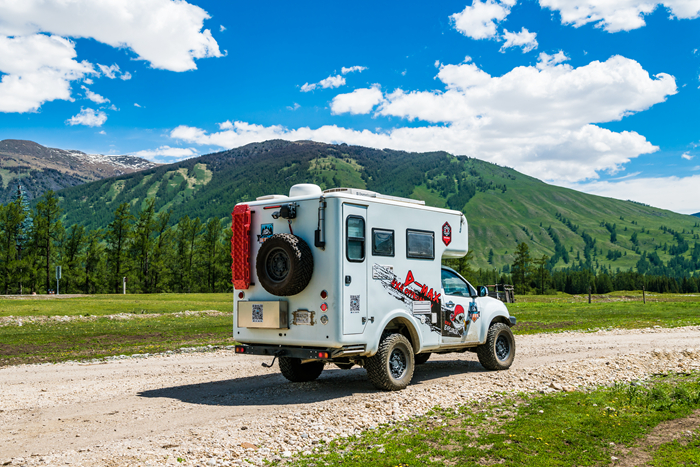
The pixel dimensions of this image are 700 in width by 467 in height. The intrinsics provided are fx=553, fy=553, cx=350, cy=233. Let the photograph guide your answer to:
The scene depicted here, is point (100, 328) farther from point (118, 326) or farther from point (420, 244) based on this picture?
point (420, 244)

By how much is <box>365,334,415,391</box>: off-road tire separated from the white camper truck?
0.02m

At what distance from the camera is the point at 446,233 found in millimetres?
13133

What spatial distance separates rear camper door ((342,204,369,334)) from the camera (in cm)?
1039

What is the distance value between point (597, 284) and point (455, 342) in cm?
17113

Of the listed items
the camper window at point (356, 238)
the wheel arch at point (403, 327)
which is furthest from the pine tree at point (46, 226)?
the camper window at point (356, 238)

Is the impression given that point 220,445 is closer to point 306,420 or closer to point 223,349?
point 306,420

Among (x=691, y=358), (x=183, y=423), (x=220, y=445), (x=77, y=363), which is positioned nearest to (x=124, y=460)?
(x=220, y=445)

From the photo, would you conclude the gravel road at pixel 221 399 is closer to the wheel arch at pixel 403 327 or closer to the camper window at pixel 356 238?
the wheel arch at pixel 403 327

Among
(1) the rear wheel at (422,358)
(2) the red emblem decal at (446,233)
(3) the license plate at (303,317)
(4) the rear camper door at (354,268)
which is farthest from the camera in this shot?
(1) the rear wheel at (422,358)

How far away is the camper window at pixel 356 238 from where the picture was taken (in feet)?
34.8

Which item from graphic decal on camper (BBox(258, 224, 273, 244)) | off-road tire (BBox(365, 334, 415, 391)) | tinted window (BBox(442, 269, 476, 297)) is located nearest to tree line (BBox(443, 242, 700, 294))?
tinted window (BBox(442, 269, 476, 297))

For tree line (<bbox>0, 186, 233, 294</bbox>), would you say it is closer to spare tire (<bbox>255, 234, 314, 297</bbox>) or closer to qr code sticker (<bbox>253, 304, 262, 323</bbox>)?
qr code sticker (<bbox>253, 304, 262, 323</bbox>)

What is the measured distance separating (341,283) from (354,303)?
0.51 metres

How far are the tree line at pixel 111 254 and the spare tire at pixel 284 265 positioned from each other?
194ft
